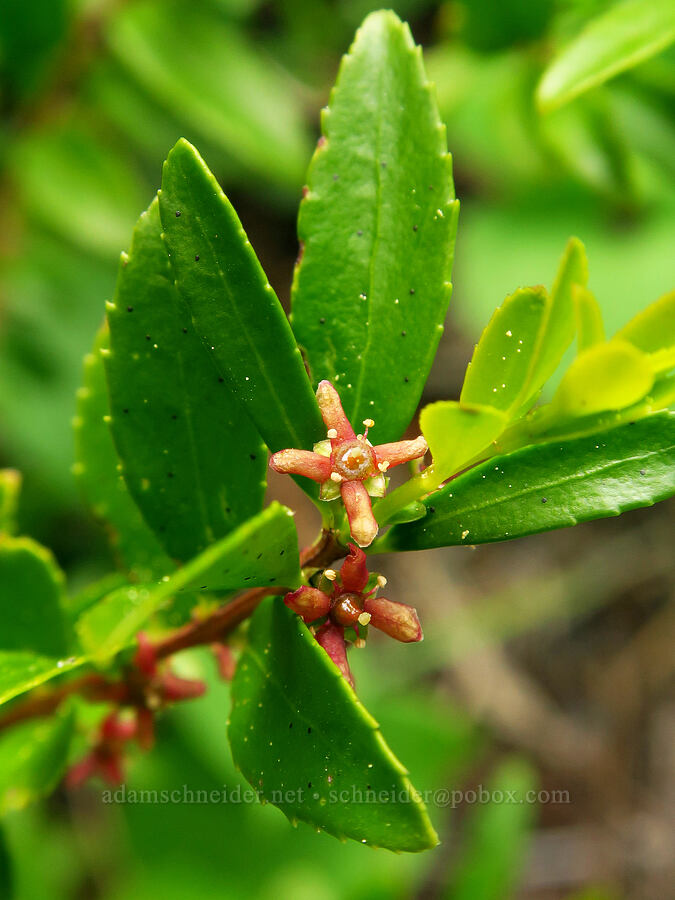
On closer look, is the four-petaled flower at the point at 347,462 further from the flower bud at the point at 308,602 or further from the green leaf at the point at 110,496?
the green leaf at the point at 110,496

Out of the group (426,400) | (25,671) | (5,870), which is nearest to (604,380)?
(25,671)

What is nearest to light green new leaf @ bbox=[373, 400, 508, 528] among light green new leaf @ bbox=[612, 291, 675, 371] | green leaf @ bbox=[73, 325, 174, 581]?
light green new leaf @ bbox=[612, 291, 675, 371]

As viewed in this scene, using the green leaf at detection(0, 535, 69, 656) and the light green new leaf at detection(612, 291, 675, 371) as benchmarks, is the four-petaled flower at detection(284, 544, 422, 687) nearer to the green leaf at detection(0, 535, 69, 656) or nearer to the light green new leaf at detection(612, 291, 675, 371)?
the light green new leaf at detection(612, 291, 675, 371)

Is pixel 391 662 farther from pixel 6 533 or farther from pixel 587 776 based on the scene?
pixel 6 533

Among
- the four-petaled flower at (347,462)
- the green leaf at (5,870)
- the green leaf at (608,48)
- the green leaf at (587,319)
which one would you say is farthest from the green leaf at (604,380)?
the green leaf at (5,870)

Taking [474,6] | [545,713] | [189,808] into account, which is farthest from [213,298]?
[545,713]
